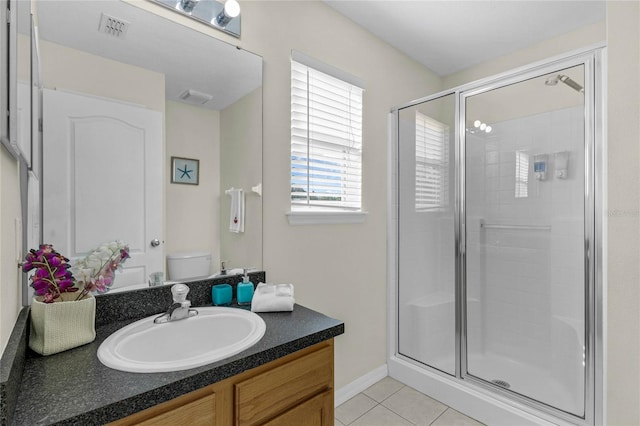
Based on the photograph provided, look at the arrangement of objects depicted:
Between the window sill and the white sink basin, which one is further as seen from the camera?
the window sill

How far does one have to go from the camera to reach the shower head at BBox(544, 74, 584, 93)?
1725 millimetres

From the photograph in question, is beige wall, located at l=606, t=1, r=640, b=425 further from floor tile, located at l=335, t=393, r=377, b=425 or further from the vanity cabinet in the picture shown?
the vanity cabinet

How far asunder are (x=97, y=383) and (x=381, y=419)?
1.66 meters

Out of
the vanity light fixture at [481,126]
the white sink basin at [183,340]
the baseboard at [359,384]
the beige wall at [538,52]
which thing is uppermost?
the beige wall at [538,52]

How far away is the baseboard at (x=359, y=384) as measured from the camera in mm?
2070

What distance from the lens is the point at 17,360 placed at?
717 mm

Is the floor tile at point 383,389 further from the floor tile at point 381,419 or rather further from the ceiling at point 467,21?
the ceiling at point 467,21

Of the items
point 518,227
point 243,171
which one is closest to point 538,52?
point 518,227

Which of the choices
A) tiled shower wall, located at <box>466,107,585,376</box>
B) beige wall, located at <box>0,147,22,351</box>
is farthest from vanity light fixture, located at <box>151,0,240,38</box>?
tiled shower wall, located at <box>466,107,585,376</box>

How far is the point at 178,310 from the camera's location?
122 centimetres

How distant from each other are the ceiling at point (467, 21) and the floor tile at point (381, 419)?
2547 mm

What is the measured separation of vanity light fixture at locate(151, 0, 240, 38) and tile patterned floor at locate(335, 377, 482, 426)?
7.37ft

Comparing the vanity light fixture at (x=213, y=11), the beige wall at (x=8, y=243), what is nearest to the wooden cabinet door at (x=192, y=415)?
the beige wall at (x=8, y=243)

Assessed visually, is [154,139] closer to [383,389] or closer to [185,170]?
[185,170]
